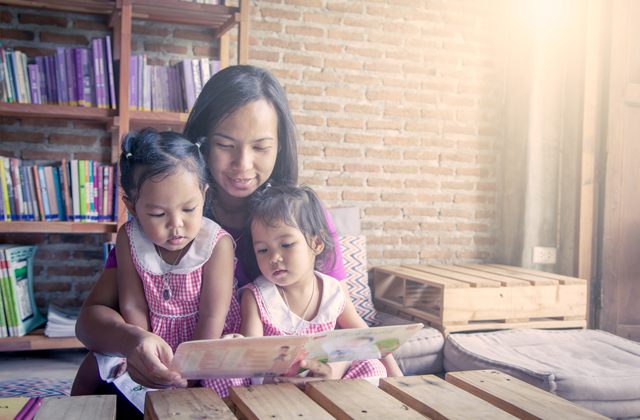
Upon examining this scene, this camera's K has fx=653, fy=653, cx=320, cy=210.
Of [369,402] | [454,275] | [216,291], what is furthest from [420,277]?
[369,402]

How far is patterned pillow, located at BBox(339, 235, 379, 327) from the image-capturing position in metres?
3.46

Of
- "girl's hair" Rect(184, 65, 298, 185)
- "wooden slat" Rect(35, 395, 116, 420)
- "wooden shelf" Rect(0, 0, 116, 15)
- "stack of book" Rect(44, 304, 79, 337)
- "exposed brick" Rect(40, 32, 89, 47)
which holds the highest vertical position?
"wooden shelf" Rect(0, 0, 116, 15)

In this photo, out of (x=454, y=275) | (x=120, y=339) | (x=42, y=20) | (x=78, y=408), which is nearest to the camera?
(x=78, y=408)

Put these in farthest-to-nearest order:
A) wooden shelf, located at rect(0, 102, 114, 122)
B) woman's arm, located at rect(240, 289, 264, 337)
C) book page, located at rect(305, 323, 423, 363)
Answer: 1. wooden shelf, located at rect(0, 102, 114, 122)
2. woman's arm, located at rect(240, 289, 264, 337)
3. book page, located at rect(305, 323, 423, 363)

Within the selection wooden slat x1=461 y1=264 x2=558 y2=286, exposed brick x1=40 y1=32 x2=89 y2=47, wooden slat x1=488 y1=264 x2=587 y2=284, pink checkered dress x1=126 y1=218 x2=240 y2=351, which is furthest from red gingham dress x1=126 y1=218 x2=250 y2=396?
wooden slat x1=488 y1=264 x2=587 y2=284

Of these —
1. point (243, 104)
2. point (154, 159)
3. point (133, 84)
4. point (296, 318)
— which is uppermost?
point (133, 84)

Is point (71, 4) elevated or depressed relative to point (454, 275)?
elevated

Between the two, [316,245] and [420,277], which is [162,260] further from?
[420,277]

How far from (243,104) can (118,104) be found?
163 centimetres

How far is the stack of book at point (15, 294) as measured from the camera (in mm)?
3021

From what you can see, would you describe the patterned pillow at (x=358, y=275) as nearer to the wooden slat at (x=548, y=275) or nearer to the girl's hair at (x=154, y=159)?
the wooden slat at (x=548, y=275)

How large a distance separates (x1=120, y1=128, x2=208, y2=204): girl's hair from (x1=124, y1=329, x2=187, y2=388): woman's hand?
1.20ft

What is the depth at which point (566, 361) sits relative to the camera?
2.76 metres

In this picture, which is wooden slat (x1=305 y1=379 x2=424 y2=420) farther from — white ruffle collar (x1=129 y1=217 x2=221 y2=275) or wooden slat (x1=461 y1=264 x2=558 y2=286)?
wooden slat (x1=461 y1=264 x2=558 y2=286)
